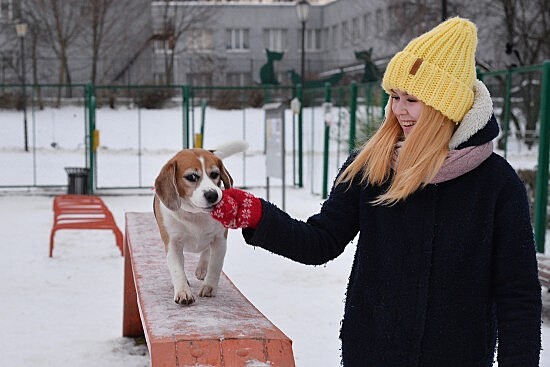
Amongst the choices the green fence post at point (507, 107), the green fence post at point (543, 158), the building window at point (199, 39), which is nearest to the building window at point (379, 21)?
the building window at point (199, 39)

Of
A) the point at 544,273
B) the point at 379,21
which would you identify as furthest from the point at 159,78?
the point at 544,273

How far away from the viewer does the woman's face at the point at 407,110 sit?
2475 mm

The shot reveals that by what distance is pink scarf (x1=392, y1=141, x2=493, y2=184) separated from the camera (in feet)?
7.68

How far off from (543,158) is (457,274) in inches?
244

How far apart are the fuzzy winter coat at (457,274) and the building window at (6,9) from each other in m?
35.8

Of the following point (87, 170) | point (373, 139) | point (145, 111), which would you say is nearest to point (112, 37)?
point (145, 111)

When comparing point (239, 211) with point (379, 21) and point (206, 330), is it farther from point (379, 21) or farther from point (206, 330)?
point (379, 21)

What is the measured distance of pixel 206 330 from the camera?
3.00m

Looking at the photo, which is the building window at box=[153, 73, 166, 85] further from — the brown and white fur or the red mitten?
the red mitten

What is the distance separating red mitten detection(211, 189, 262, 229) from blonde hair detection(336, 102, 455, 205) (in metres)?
0.32

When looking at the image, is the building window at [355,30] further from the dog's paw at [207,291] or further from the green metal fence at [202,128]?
the dog's paw at [207,291]

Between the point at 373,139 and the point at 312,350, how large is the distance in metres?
3.25

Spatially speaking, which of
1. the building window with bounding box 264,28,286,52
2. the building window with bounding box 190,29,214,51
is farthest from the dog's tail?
Result: the building window with bounding box 264,28,286,52

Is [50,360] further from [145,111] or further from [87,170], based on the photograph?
[145,111]
